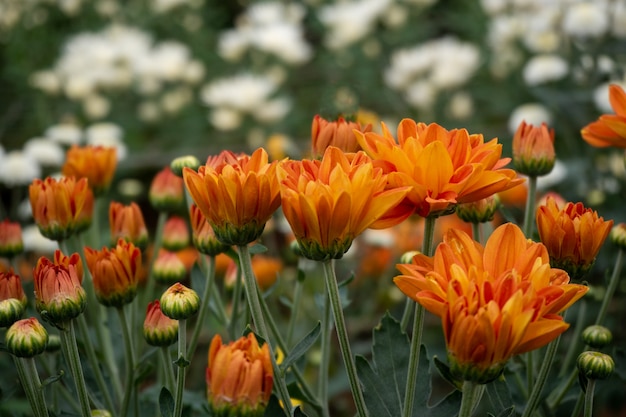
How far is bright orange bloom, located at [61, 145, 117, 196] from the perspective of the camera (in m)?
1.06

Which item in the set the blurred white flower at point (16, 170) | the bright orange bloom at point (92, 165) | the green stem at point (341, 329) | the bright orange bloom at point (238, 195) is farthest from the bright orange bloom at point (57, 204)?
the blurred white flower at point (16, 170)

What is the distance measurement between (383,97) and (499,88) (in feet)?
1.58

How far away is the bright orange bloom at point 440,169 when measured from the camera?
0.64 meters

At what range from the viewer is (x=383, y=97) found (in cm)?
325

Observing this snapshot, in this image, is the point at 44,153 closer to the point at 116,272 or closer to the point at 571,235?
the point at 116,272

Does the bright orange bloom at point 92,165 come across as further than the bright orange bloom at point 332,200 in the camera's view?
Yes

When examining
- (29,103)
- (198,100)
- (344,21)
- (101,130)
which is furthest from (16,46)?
(344,21)

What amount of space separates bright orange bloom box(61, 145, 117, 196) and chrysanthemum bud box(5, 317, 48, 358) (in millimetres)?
381

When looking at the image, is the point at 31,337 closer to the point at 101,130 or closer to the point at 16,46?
the point at 101,130

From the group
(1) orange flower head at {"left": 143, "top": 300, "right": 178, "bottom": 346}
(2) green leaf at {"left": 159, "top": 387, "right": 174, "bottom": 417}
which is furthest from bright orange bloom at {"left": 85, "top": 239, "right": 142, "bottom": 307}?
(2) green leaf at {"left": 159, "top": 387, "right": 174, "bottom": 417}

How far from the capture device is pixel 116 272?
80 centimetres

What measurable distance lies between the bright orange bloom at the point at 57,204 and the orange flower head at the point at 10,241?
0.50ft

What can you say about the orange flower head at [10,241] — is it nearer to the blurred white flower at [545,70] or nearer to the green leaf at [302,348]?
the green leaf at [302,348]

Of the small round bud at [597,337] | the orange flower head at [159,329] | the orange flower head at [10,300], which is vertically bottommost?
the small round bud at [597,337]
